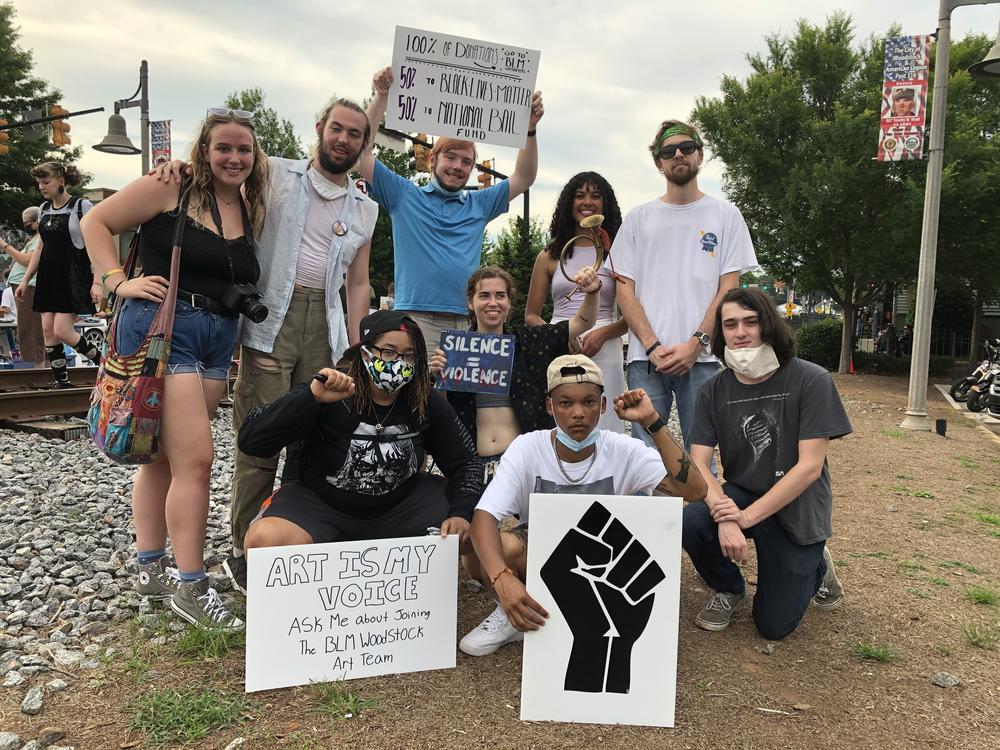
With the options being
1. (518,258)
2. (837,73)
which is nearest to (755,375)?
(518,258)

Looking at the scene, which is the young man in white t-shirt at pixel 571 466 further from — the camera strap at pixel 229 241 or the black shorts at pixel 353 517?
the camera strap at pixel 229 241

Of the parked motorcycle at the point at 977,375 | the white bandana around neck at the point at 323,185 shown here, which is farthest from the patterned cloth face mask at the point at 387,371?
the parked motorcycle at the point at 977,375

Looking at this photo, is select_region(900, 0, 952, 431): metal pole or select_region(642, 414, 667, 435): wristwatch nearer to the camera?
select_region(642, 414, 667, 435): wristwatch

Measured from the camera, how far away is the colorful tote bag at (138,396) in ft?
9.74

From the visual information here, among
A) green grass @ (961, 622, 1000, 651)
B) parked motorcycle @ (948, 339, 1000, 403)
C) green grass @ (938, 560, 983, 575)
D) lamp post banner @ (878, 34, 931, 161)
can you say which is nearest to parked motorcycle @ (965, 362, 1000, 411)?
parked motorcycle @ (948, 339, 1000, 403)

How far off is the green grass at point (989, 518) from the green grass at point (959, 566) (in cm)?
129

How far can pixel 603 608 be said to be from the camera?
2.76 metres

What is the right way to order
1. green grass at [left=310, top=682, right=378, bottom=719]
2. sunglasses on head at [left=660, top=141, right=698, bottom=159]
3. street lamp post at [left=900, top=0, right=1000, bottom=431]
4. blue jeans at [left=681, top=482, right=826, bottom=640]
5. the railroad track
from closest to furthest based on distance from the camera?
green grass at [left=310, top=682, right=378, bottom=719] < blue jeans at [left=681, top=482, right=826, bottom=640] < sunglasses on head at [left=660, top=141, right=698, bottom=159] < the railroad track < street lamp post at [left=900, top=0, right=1000, bottom=431]

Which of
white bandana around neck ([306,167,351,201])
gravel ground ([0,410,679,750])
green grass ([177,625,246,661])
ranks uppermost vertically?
white bandana around neck ([306,167,351,201])

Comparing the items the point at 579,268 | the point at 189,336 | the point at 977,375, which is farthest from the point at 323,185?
the point at 977,375

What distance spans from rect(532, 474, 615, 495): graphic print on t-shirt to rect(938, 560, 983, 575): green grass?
2.88 metres

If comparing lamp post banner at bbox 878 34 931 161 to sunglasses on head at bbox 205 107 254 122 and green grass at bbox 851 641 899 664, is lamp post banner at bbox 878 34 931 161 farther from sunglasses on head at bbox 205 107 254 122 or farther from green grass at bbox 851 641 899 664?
sunglasses on head at bbox 205 107 254 122

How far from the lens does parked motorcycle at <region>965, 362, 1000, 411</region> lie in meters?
13.2

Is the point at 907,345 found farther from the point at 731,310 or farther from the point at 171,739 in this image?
the point at 171,739
